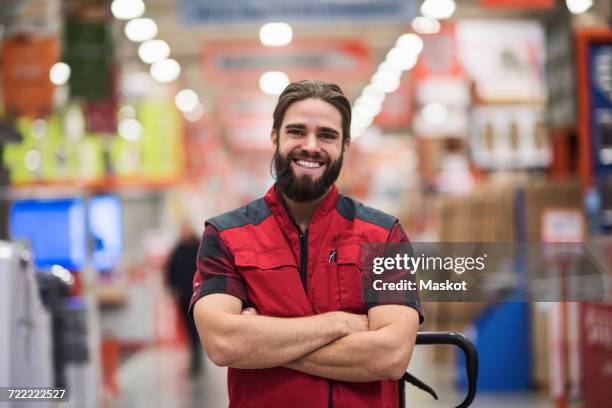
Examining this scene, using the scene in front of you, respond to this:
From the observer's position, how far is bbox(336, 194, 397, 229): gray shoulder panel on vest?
2554 millimetres

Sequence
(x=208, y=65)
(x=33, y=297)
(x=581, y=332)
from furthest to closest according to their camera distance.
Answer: (x=208, y=65) → (x=581, y=332) → (x=33, y=297)

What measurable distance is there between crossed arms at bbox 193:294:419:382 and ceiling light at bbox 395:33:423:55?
37.3 feet

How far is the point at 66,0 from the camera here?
973 cm

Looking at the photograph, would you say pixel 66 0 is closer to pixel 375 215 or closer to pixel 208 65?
pixel 208 65

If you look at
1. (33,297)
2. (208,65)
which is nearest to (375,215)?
(33,297)

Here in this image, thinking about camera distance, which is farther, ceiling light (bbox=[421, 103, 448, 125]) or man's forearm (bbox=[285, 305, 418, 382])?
ceiling light (bbox=[421, 103, 448, 125])

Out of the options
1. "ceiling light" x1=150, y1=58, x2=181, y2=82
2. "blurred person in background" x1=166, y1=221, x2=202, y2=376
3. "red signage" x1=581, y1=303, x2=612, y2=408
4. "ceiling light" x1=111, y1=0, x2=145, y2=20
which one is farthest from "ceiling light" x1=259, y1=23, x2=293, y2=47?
"red signage" x1=581, y1=303, x2=612, y2=408

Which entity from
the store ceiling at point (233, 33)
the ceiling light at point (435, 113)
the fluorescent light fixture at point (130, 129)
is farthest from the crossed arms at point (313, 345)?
the ceiling light at point (435, 113)

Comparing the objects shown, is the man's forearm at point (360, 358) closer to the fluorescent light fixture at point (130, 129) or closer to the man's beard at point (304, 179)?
the man's beard at point (304, 179)

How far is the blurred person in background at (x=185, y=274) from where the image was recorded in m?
10.1

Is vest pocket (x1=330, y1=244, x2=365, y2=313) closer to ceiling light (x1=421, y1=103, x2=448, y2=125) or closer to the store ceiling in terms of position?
the store ceiling

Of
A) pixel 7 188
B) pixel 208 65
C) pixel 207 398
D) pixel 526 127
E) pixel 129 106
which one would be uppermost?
pixel 129 106

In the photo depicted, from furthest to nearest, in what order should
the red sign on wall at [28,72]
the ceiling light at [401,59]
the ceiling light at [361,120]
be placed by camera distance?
1. the ceiling light at [361,120]
2. the ceiling light at [401,59]
3. the red sign on wall at [28,72]

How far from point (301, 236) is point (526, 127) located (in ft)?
31.2
